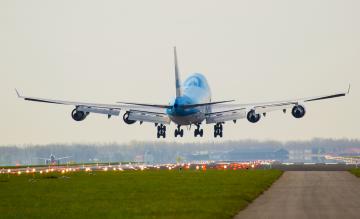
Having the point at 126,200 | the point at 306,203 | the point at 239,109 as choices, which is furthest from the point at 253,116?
the point at 306,203

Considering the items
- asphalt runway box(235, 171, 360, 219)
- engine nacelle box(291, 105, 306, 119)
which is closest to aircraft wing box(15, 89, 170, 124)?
engine nacelle box(291, 105, 306, 119)

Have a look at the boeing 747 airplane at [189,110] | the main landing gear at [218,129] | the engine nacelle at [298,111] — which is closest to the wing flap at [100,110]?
the boeing 747 airplane at [189,110]

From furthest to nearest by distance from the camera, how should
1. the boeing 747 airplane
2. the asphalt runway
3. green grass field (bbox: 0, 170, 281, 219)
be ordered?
the boeing 747 airplane, green grass field (bbox: 0, 170, 281, 219), the asphalt runway

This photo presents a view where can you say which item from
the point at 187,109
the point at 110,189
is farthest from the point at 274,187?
the point at 187,109

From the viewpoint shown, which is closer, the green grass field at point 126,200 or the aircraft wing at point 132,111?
the green grass field at point 126,200

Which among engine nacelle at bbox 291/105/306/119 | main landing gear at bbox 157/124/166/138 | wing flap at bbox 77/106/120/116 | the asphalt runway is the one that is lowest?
the asphalt runway

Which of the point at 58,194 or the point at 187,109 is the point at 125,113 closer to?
the point at 187,109

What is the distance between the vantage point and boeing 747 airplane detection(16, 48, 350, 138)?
83.8 meters

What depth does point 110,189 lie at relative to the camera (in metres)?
55.0

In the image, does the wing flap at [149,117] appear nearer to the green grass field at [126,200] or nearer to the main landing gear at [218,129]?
the main landing gear at [218,129]

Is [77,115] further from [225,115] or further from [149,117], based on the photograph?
[225,115]

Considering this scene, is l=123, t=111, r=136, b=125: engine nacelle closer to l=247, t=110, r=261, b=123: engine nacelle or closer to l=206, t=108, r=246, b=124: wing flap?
l=206, t=108, r=246, b=124: wing flap

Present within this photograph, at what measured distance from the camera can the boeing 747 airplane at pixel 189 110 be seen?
83.8 meters

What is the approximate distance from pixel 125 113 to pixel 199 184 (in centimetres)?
3273
